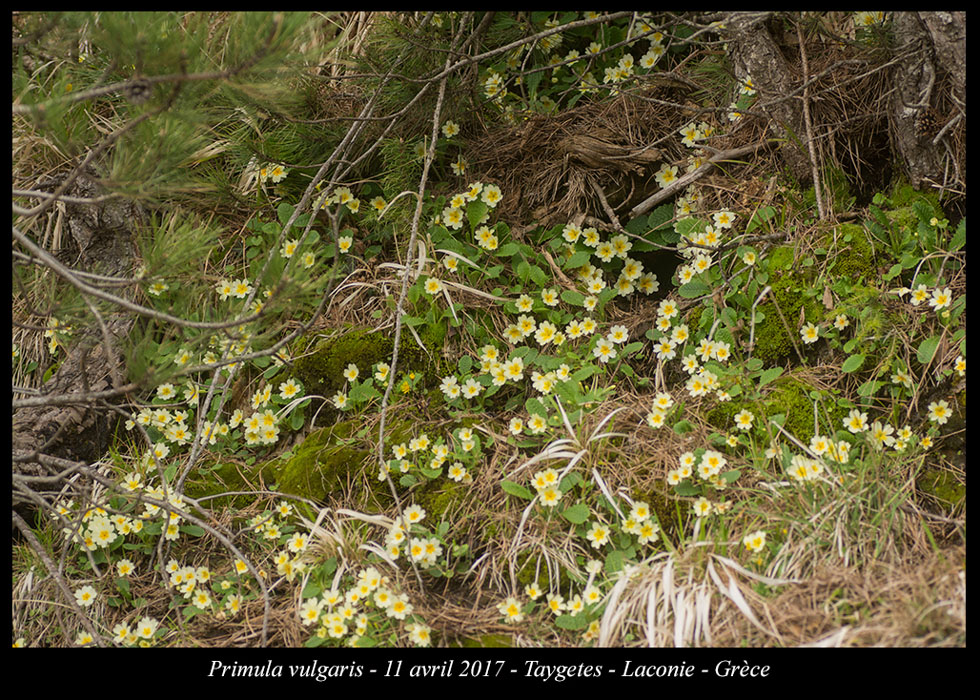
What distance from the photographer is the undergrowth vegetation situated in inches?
82.7

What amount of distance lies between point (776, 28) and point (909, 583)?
6.86ft

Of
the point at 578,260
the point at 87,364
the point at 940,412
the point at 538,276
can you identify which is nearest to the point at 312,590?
the point at 538,276

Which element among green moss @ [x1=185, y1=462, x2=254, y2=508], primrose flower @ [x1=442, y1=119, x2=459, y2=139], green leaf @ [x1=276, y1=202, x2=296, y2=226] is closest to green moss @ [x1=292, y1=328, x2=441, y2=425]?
green moss @ [x1=185, y1=462, x2=254, y2=508]

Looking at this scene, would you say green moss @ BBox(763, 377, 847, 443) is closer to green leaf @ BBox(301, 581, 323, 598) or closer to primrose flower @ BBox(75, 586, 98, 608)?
green leaf @ BBox(301, 581, 323, 598)

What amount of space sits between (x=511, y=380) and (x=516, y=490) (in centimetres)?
53

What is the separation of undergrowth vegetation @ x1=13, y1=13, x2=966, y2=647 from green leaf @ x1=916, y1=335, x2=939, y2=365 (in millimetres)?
49

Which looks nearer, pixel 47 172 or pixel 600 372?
pixel 600 372

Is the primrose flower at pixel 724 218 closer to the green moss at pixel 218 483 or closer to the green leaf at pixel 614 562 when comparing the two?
the green leaf at pixel 614 562

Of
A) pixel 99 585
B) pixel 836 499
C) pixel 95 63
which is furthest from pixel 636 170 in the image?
pixel 99 585

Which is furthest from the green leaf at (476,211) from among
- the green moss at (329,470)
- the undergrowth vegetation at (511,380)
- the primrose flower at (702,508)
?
the primrose flower at (702,508)

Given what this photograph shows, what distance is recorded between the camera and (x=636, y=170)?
301 centimetres

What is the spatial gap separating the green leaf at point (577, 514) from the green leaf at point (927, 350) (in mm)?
1154

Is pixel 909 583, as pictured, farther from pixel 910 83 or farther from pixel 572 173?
pixel 572 173

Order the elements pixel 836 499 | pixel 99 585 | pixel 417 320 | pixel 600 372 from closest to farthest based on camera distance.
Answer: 1. pixel 836 499
2. pixel 99 585
3. pixel 600 372
4. pixel 417 320
